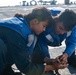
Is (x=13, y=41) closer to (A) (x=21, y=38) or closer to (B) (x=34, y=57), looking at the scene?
(A) (x=21, y=38)

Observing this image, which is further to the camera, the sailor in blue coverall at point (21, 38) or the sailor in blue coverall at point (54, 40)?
the sailor in blue coverall at point (54, 40)

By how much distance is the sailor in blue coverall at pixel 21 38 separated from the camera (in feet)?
10.3

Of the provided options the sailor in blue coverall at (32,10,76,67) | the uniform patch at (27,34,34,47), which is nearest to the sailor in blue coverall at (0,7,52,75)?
the uniform patch at (27,34,34,47)

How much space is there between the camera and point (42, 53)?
421 centimetres

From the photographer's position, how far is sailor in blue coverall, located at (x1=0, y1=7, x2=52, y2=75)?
3.14 meters

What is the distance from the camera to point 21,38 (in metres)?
3.13

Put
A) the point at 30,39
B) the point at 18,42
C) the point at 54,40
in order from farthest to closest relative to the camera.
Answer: the point at 54,40 → the point at 30,39 → the point at 18,42

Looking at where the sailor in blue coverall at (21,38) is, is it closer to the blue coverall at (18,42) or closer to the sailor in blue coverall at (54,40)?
the blue coverall at (18,42)

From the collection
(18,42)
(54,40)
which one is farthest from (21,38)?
(54,40)

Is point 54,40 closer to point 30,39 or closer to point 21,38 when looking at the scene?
point 30,39

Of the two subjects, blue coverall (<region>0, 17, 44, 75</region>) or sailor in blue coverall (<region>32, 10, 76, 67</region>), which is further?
sailor in blue coverall (<region>32, 10, 76, 67</region>)

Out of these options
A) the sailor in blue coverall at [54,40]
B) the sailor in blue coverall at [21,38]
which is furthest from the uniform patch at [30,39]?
the sailor in blue coverall at [54,40]

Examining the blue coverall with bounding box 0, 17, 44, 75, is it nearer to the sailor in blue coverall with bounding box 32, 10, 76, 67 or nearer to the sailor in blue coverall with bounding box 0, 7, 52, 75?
the sailor in blue coverall with bounding box 0, 7, 52, 75

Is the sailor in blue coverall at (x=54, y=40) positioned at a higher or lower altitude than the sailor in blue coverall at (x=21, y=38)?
lower
